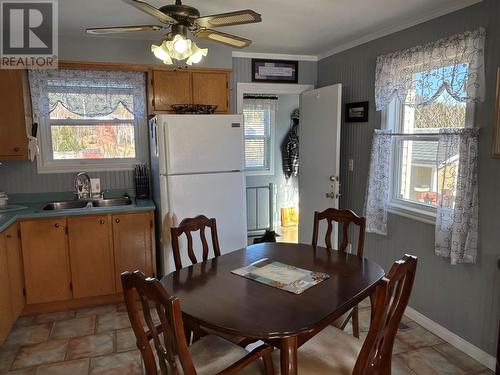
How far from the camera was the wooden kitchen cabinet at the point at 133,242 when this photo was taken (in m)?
3.17

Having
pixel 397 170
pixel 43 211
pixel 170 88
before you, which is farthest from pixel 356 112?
pixel 43 211

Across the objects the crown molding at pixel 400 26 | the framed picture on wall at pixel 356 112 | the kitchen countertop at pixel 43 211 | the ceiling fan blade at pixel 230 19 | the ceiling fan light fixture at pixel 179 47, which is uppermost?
the crown molding at pixel 400 26

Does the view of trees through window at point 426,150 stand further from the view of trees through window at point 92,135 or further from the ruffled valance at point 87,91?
the view of trees through window at point 92,135

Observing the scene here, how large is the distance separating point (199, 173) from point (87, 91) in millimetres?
1423

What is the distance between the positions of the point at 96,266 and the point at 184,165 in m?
1.18

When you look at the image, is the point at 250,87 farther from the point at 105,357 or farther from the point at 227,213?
the point at 105,357

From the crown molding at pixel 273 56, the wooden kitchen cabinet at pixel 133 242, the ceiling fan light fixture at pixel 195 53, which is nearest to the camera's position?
the ceiling fan light fixture at pixel 195 53

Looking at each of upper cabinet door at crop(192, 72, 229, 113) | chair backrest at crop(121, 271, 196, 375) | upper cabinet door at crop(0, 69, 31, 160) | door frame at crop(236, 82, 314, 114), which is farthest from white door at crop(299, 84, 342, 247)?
upper cabinet door at crop(0, 69, 31, 160)

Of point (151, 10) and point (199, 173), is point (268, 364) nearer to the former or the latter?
point (151, 10)

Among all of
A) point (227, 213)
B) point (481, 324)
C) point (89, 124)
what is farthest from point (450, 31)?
point (89, 124)

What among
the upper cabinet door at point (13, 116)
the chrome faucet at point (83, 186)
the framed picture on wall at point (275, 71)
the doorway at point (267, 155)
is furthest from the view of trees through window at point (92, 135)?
the doorway at point (267, 155)

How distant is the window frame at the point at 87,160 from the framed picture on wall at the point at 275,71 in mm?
1291

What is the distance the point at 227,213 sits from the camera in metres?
3.24

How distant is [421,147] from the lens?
2865 mm
